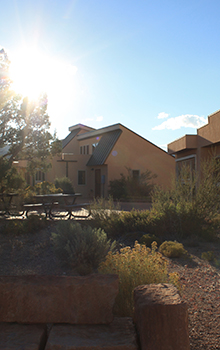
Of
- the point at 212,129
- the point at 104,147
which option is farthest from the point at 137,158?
the point at 212,129

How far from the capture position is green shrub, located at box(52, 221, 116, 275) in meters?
5.23

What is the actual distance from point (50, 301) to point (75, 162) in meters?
20.7

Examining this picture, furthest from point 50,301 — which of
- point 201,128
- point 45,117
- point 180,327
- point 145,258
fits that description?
point 201,128

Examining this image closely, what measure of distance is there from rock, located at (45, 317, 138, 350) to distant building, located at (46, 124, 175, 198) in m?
17.9

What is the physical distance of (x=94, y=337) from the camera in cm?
259

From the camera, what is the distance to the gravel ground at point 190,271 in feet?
9.96

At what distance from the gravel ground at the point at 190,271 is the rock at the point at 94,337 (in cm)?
65

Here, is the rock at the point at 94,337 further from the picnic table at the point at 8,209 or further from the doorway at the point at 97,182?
the doorway at the point at 97,182

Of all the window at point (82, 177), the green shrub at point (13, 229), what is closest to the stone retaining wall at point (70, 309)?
the green shrub at point (13, 229)

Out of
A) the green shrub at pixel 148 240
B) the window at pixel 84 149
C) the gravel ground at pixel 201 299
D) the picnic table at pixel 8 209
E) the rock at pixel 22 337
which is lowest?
the gravel ground at pixel 201 299

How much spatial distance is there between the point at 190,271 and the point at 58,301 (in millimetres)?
2767

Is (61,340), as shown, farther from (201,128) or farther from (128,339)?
(201,128)

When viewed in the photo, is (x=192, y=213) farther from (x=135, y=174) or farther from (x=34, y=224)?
(x=135, y=174)

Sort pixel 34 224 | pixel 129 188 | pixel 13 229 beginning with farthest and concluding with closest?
pixel 129 188 → pixel 34 224 → pixel 13 229
